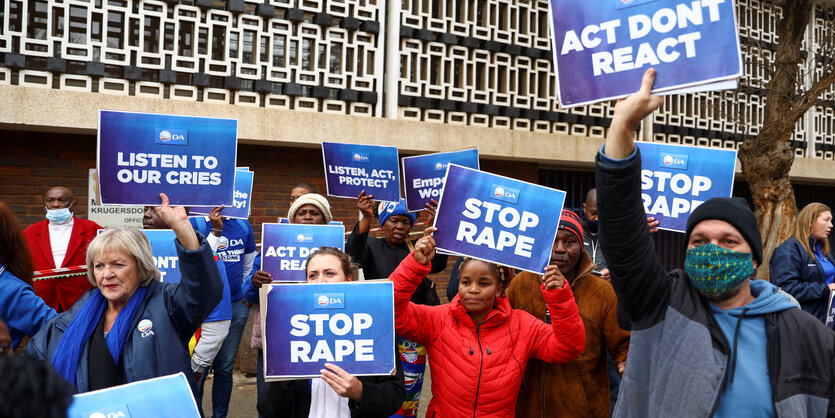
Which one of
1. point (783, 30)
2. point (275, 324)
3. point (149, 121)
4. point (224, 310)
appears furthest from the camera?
point (783, 30)

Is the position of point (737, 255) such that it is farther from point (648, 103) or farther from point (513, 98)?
point (513, 98)

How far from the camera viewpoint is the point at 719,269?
7.34 ft

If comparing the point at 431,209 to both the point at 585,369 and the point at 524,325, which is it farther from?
the point at 585,369

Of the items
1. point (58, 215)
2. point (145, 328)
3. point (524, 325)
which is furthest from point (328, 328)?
point (58, 215)

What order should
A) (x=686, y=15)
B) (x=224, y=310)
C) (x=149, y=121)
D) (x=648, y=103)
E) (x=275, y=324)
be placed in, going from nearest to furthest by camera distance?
(x=648, y=103)
(x=686, y=15)
(x=275, y=324)
(x=149, y=121)
(x=224, y=310)

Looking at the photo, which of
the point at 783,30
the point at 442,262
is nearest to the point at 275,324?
the point at 442,262

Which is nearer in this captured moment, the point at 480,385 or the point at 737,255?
the point at 737,255

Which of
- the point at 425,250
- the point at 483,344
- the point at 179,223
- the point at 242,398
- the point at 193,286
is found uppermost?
the point at 179,223

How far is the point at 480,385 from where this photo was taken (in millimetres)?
3490

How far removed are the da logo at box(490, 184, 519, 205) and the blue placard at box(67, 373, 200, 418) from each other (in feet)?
6.30

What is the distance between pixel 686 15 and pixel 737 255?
906mm

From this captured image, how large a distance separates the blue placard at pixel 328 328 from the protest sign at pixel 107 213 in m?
5.28

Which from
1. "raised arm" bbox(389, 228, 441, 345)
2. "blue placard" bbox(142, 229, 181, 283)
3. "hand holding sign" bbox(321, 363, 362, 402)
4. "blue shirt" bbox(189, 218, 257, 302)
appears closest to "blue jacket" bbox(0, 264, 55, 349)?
"blue placard" bbox(142, 229, 181, 283)

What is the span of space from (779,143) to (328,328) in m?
8.30
